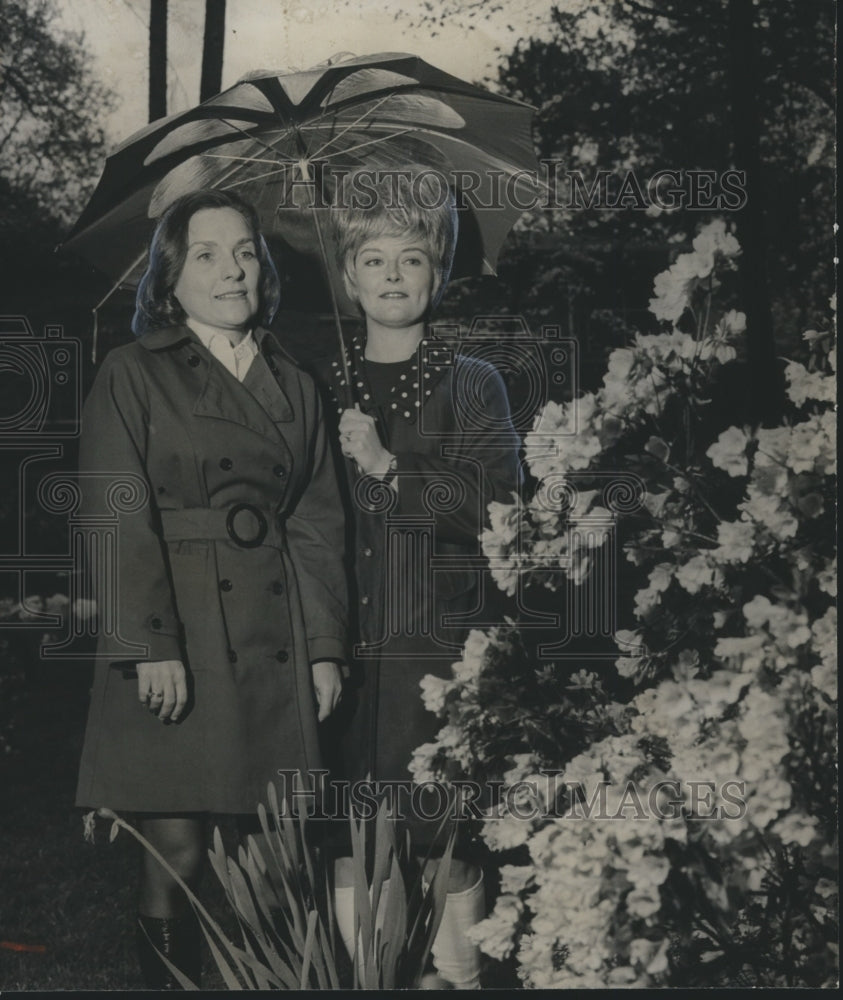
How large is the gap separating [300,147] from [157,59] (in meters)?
0.59

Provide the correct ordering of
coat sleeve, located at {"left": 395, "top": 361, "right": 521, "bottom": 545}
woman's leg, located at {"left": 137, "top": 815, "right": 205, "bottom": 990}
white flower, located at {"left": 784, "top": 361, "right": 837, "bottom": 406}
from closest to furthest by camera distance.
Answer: woman's leg, located at {"left": 137, "top": 815, "right": 205, "bottom": 990}, coat sleeve, located at {"left": 395, "top": 361, "right": 521, "bottom": 545}, white flower, located at {"left": 784, "top": 361, "right": 837, "bottom": 406}

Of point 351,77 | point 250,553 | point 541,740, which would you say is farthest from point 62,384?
point 541,740

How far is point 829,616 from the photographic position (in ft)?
13.6

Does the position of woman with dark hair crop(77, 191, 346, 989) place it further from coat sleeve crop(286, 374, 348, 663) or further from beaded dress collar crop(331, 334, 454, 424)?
beaded dress collar crop(331, 334, 454, 424)

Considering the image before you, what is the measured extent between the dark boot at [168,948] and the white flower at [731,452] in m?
2.21

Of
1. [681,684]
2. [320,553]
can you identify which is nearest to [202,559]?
[320,553]

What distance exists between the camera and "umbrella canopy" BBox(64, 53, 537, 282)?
4.02m

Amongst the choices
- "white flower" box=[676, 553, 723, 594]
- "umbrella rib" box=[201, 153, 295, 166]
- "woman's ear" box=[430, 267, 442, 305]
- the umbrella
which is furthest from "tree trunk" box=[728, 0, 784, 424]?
"umbrella rib" box=[201, 153, 295, 166]

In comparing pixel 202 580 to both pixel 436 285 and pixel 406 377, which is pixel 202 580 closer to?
pixel 406 377

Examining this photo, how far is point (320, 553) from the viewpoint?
4.04m

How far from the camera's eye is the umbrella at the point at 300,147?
402cm

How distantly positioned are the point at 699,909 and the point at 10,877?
2.20 metres

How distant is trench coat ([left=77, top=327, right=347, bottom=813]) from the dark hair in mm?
80

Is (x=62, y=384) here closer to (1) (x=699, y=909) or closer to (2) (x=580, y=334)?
(2) (x=580, y=334)
